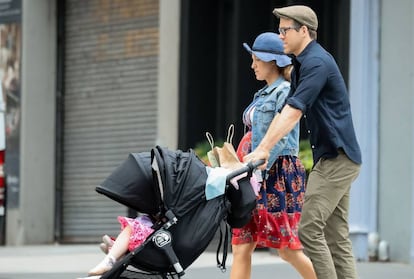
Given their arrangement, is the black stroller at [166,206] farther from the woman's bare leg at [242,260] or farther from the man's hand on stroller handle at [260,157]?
the woman's bare leg at [242,260]

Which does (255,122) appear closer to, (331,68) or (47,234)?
(331,68)

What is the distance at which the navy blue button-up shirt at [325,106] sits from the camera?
19.6 feet

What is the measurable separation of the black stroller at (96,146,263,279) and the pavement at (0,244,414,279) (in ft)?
10.2

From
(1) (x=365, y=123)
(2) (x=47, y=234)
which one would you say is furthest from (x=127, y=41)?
(1) (x=365, y=123)

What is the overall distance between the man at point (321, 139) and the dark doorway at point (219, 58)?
5.40 metres

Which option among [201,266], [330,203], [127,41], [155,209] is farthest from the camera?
[127,41]

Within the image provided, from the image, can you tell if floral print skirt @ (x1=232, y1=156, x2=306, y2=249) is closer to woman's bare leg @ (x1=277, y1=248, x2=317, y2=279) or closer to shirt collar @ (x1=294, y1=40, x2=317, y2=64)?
woman's bare leg @ (x1=277, y1=248, x2=317, y2=279)

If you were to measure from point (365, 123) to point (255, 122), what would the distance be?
12.6 ft

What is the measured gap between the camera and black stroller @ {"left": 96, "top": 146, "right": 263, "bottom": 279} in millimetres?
5582

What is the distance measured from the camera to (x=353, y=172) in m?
6.14

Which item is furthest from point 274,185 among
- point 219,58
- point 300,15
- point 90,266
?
point 219,58

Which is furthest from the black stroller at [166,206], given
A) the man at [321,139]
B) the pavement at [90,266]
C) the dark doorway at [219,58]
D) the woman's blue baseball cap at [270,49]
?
the dark doorway at [219,58]

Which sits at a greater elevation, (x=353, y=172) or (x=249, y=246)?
(x=353, y=172)

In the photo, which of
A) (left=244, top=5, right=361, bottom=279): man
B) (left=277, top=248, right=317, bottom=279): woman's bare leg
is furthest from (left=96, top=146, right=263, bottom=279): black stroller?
(left=277, top=248, right=317, bottom=279): woman's bare leg
